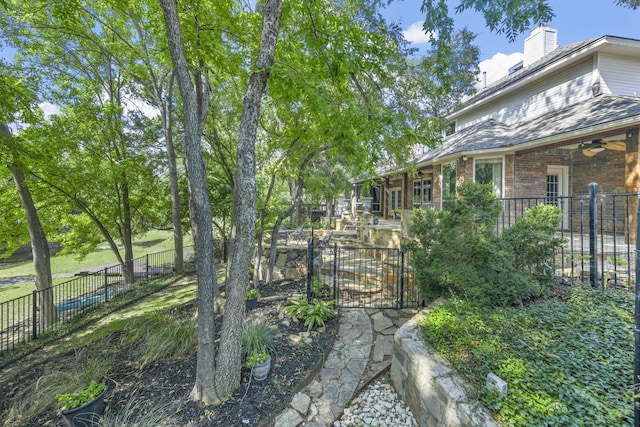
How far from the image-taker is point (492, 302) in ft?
12.4

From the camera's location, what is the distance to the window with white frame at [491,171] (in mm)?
8922

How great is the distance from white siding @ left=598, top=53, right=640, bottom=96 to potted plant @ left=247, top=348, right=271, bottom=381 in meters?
11.6

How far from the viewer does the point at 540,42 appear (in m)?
11.2

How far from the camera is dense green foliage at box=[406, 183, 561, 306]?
377 centimetres

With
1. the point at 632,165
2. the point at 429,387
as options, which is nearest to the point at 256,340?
the point at 429,387

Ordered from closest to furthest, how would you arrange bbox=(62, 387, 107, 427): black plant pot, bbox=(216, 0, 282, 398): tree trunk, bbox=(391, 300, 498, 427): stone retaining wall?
bbox=(391, 300, 498, 427): stone retaining wall → bbox=(62, 387, 107, 427): black plant pot → bbox=(216, 0, 282, 398): tree trunk

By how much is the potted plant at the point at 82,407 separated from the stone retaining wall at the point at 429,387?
10.6 ft

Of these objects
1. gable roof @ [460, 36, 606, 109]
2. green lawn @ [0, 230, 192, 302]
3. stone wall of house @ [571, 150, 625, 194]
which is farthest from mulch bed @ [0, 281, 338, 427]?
green lawn @ [0, 230, 192, 302]

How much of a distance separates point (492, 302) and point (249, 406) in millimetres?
3428

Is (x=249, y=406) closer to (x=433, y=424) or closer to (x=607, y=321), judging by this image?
(x=433, y=424)

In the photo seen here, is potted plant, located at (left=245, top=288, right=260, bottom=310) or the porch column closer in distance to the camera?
potted plant, located at (left=245, top=288, right=260, bottom=310)

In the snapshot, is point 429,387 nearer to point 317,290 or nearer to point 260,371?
point 260,371

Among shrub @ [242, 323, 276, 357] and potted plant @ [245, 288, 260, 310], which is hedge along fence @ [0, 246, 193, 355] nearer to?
potted plant @ [245, 288, 260, 310]

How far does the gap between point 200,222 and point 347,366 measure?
2.78 m
